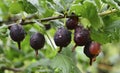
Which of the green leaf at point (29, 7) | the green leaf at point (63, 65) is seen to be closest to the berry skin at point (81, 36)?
the green leaf at point (63, 65)

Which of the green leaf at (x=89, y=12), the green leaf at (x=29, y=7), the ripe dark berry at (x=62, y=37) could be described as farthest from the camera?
the green leaf at (x=29, y=7)

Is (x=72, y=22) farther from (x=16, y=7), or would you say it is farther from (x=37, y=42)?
(x=16, y=7)

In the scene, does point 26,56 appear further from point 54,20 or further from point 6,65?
point 54,20

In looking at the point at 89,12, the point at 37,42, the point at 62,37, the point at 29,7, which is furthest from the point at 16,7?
the point at 89,12

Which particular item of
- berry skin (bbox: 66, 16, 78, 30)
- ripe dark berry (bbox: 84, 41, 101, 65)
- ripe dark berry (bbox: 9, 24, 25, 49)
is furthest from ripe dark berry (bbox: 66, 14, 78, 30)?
ripe dark berry (bbox: 9, 24, 25, 49)

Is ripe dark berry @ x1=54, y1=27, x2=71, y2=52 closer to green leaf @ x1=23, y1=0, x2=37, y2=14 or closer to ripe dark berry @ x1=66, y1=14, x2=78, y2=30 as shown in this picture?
ripe dark berry @ x1=66, y1=14, x2=78, y2=30

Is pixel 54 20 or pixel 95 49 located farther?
pixel 54 20

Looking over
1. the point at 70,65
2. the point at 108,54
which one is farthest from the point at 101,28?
the point at 108,54

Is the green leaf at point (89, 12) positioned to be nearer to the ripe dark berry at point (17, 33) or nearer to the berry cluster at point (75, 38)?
the berry cluster at point (75, 38)
